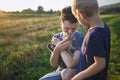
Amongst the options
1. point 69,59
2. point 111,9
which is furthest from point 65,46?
point 111,9

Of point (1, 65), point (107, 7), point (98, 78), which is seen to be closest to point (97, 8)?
point (98, 78)

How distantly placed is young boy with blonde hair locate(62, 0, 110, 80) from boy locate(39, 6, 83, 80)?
0.41 meters

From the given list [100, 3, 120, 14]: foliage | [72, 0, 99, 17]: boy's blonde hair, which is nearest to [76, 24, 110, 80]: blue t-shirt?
[72, 0, 99, 17]: boy's blonde hair

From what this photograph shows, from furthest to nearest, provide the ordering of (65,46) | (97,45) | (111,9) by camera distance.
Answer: (111,9) → (65,46) → (97,45)

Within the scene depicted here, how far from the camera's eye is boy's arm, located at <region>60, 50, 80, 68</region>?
4199mm

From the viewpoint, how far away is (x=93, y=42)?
3.65 meters

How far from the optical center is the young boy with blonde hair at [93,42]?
12.0ft

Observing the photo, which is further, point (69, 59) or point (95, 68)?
point (69, 59)

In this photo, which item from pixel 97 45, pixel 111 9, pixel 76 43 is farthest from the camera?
pixel 111 9

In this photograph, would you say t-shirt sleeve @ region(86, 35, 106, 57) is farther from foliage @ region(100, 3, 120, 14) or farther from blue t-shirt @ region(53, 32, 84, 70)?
foliage @ region(100, 3, 120, 14)

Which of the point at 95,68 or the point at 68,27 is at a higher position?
the point at 68,27

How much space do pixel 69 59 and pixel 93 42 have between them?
0.61m

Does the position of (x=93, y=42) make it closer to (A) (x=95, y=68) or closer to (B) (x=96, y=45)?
(B) (x=96, y=45)

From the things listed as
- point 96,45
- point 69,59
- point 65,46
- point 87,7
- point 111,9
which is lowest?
point 111,9
